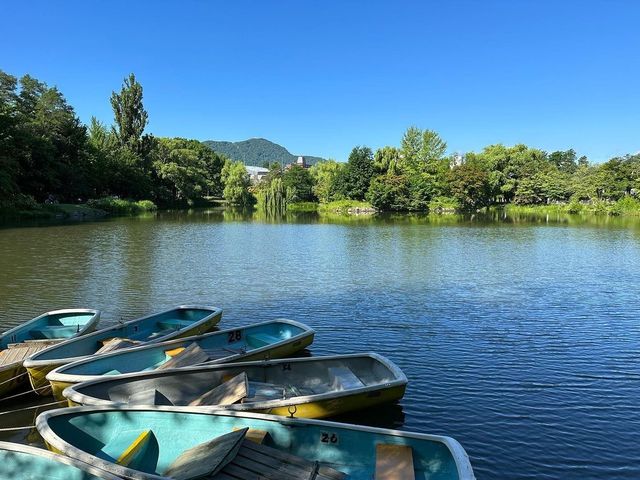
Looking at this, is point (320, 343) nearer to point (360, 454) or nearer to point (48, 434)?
point (360, 454)

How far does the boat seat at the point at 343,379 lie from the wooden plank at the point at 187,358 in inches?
96.9

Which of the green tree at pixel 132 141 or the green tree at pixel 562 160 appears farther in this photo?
the green tree at pixel 562 160

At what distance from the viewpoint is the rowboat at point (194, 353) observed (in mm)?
8321

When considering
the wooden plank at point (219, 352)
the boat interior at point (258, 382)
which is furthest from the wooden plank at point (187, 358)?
the boat interior at point (258, 382)

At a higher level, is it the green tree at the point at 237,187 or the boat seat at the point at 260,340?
the green tree at the point at 237,187

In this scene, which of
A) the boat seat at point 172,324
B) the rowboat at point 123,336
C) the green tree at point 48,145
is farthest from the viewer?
the green tree at point 48,145

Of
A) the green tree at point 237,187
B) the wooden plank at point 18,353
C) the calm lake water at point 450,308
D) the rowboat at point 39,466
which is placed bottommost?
the calm lake water at point 450,308

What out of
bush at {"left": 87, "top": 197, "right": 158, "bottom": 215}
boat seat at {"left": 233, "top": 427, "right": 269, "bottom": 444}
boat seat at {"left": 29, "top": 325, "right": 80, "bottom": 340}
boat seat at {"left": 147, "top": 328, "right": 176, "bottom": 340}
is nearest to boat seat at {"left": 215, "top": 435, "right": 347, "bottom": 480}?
boat seat at {"left": 233, "top": 427, "right": 269, "bottom": 444}

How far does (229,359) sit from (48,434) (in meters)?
4.03

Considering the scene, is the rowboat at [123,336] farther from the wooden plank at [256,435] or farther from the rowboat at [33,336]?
the wooden plank at [256,435]

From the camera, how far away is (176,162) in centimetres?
9312

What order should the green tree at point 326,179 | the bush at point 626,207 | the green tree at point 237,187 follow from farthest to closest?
the green tree at point 237,187, the green tree at point 326,179, the bush at point 626,207

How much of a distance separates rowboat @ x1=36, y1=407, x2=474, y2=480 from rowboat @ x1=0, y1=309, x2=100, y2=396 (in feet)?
11.3

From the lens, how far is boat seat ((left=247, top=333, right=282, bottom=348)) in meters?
11.5
